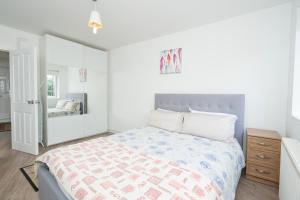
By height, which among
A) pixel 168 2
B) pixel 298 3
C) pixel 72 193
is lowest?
pixel 72 193

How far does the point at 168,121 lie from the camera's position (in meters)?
2.44

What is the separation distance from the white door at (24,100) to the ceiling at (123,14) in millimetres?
572

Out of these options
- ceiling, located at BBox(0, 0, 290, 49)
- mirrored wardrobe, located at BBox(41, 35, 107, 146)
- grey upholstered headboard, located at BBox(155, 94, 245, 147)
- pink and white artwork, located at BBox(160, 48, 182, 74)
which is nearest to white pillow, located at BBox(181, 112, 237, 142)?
grey upholstered headboard, located at BBox(155, 94, 245, 147)

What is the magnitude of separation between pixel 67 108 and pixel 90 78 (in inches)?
37.2

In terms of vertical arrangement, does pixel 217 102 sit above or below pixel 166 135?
above

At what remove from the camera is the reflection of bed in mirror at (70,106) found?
10.5ft

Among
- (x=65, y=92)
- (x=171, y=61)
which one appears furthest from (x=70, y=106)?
(x=171, y=61)

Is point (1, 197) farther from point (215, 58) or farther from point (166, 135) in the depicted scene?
point (215, 58)

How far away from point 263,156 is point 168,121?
133cm

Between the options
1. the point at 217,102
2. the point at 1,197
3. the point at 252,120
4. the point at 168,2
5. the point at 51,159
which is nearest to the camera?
the point at 51,159

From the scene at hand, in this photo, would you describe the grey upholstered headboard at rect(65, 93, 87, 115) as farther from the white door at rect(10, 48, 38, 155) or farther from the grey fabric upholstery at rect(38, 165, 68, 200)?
the grey fabric upholstery at rect(38, 165, 68, 200)

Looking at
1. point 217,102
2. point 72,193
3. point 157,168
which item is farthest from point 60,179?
point 217,102

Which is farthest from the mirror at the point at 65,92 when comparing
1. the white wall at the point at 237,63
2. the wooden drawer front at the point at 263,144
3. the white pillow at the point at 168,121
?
the wooden drawer front at the point at 263,144

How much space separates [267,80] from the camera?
2.05m
